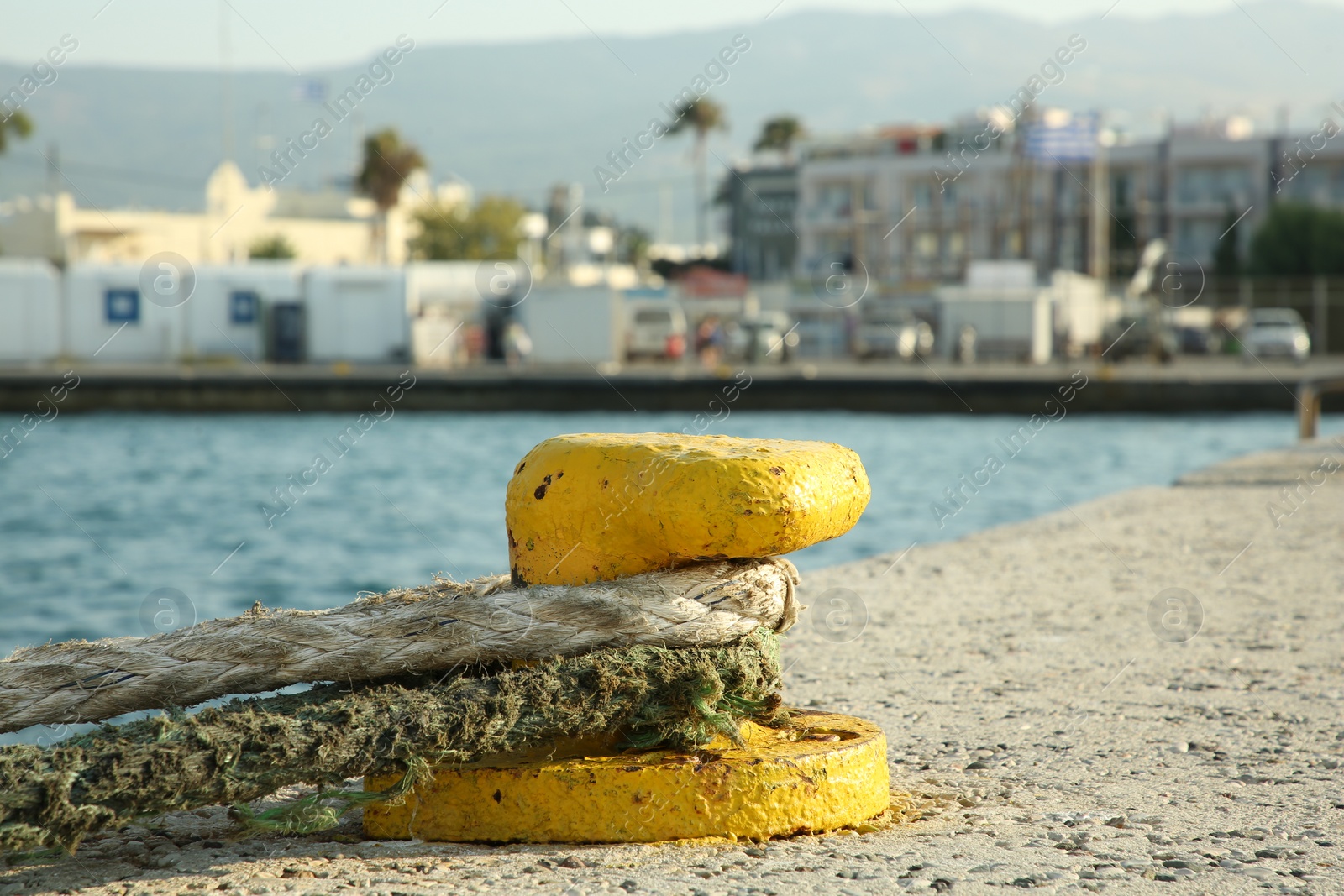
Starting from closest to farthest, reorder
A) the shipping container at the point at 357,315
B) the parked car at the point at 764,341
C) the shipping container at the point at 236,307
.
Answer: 1. the shipping container at the point at 236,307
2. the shipping container at the point at 357,315
3. the parked car at the point at 764,341

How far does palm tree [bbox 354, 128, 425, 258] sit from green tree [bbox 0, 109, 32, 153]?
17.1 m

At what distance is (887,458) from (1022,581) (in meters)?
18.0

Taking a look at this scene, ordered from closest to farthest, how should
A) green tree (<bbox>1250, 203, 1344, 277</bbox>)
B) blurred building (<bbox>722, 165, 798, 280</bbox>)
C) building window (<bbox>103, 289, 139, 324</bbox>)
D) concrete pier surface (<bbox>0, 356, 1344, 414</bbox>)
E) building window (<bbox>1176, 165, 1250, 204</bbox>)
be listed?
concrete pier surface (<bbox>0, 356, 1344, 414</bbox>), building window (<bbox>103, 289, 139, 324</bbox>), green tree (<bbox>1250, 203, 1344, 277</bbox>), building window (<bbox>1176, 165, 1250, 204</bbox>), blurred building (<bbox>722, 165, 798, 280</bbox>)

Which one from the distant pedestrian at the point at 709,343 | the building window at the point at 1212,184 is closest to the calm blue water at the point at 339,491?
the distant pedestrian at the point at 709,343

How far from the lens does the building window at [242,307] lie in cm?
4041

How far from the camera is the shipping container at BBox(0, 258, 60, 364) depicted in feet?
128

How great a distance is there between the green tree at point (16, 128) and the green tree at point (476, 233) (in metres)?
23.0

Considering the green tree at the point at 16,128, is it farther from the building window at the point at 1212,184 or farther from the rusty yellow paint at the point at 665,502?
the rusty yellow paint at the point at 665,502

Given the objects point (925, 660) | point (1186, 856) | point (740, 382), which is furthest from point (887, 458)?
point (1186, 856)

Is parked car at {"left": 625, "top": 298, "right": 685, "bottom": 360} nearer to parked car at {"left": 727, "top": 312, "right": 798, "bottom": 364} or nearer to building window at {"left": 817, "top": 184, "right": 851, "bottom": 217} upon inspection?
parked car at {"left": 727, "top": 312, "right": 798, "bottom": 364}

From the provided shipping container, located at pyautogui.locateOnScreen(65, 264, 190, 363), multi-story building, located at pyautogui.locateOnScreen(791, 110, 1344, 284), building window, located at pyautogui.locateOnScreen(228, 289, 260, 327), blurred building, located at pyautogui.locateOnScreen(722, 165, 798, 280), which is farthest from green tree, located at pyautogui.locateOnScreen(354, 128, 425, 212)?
shipping container, located at pyautogui.locateOnScreen(65, 264, 190, 363)

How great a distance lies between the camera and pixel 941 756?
4059 millimetres

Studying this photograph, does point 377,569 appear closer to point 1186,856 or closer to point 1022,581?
point 1022,581

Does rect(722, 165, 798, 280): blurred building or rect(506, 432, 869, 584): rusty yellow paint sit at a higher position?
rect(722, 165, 798, 280): blurred building
